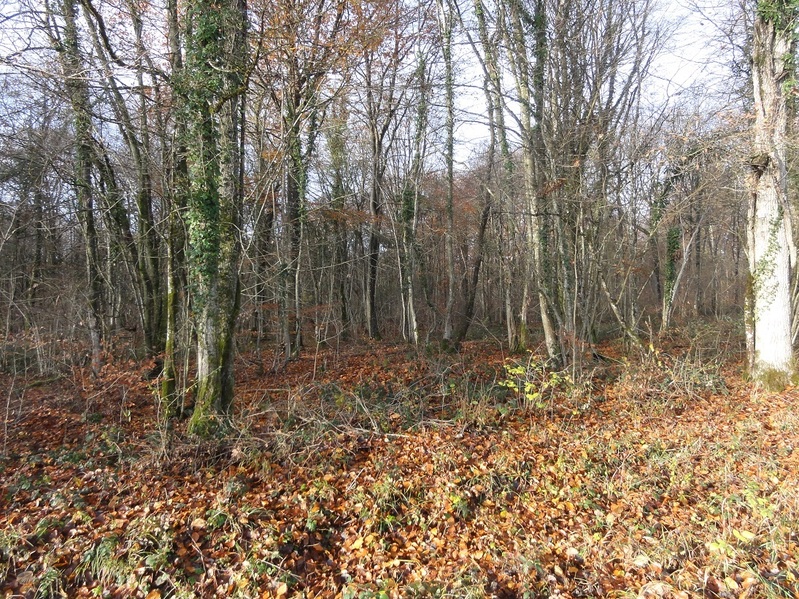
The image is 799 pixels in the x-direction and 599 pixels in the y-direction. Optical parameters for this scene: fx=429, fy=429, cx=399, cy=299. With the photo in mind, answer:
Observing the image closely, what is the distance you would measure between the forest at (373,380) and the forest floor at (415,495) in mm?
33

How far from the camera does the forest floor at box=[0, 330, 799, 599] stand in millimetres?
3506

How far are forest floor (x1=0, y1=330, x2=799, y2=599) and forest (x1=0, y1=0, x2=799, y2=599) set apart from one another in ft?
0.11

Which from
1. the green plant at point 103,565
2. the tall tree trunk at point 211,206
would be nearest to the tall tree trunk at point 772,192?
the tall tree trunk at point 211,206

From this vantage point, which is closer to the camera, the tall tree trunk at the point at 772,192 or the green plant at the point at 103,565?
the green plant at the point at 103,565

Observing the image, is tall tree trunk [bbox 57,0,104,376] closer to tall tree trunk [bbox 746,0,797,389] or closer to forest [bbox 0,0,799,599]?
forest [bbox 0,0,799,599]

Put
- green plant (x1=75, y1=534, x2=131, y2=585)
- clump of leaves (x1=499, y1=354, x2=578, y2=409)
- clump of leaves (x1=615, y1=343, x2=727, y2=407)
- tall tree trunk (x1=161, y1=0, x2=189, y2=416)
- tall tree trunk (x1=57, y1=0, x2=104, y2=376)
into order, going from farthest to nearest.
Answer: tall tree trunk (x1=57, y1=0, x2=104, y2=376), clump of leaves (x1=615, y1=343, x2=727, y2=407), clump of leaves (x1=499, y1=354, x2=578, y2=409), tall tree trunk (x1=161, y1=0, x2=189, y2=416), green plant (x1=75, y1=534, x2=131, y2=585)

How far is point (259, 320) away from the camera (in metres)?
11.5

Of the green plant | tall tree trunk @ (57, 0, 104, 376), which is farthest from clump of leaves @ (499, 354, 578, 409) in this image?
tall tree trunk @ (57, 0, 104, 376)

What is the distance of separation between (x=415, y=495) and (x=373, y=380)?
13.6ft

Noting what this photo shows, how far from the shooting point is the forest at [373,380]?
3.76 m

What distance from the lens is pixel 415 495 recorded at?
480 centimetres

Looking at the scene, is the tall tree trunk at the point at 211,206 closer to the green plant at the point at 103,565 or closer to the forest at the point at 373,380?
the forest at the point at 373,380

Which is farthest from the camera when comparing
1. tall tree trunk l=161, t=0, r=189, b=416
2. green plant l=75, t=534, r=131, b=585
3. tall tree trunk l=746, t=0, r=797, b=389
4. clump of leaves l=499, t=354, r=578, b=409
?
tall tree trunk l=746, t=0, r=797, b=389

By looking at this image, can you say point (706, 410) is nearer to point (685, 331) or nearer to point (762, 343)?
point (762, 343)
